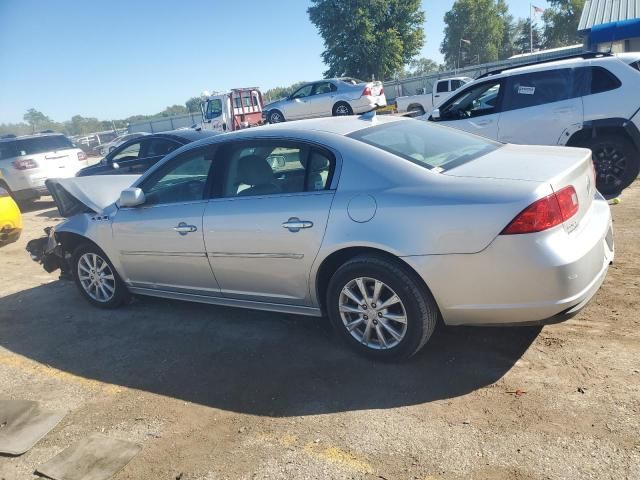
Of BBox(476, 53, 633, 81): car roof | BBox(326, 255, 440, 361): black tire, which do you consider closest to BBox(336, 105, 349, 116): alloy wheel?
BBox(476, 53, 633, 81): car roof

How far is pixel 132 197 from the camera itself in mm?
4359

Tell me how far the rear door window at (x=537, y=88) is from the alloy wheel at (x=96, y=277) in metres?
5.61

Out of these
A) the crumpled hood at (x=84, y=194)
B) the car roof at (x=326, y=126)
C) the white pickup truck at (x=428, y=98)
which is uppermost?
the car roof at (x=326, y=126)

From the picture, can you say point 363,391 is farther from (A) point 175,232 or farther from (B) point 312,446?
(A) point 175,232

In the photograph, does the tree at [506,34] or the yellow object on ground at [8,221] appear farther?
the tree at [506,34]

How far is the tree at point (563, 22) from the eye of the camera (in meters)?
69.6

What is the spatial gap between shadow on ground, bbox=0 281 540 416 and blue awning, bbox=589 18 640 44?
2041cm

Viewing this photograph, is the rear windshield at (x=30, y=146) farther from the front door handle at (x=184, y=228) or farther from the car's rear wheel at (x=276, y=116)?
the car's rear wheel at (x=276, y=116)

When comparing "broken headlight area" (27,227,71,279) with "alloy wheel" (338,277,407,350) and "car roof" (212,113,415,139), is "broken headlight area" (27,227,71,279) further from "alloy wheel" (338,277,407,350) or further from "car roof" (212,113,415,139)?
"alloy wheel" (338,277,407,350)

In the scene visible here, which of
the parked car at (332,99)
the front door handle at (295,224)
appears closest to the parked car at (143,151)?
the front door handle at (295,224)

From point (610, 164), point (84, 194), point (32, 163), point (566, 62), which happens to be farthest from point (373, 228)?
point (32, 163)

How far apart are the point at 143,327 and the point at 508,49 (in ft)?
328

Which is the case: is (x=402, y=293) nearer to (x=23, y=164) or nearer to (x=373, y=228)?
(x=373, y=228)

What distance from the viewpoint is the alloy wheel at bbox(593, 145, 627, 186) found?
642cm
